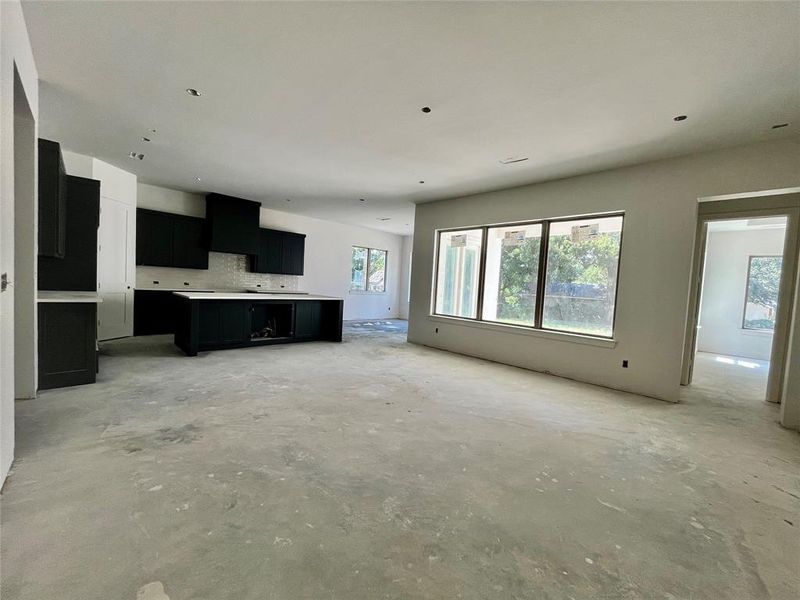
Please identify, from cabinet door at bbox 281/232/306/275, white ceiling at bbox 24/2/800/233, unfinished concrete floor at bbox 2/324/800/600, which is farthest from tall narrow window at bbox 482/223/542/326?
cabinet door at bbox 281/232/306/275

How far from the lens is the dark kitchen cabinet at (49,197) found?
324cm

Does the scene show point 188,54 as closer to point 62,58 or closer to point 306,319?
point 62,58

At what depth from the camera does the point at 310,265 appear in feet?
31.0

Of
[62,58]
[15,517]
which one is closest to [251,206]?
[62,58]

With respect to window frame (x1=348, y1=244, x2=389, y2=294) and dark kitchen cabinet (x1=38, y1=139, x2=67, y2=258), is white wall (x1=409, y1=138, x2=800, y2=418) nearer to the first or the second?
dark kitchen cabinet (x1=38, y1=139, x2=67, y2=258)

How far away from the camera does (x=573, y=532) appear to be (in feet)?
5.74

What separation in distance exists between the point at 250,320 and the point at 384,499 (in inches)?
186

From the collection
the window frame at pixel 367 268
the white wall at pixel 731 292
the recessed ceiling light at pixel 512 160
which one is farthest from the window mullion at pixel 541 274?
the window frame at pixel 367 268

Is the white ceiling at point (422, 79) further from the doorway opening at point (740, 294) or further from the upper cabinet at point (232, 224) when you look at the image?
the doorway opening at point (740, 294)

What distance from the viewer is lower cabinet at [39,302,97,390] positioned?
3.30 metres

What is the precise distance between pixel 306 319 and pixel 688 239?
19.6 ft

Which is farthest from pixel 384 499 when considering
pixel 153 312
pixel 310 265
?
pixel 310 265

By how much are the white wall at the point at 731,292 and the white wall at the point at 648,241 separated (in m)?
4.47

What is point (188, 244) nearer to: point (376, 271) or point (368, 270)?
point (368, 270)
